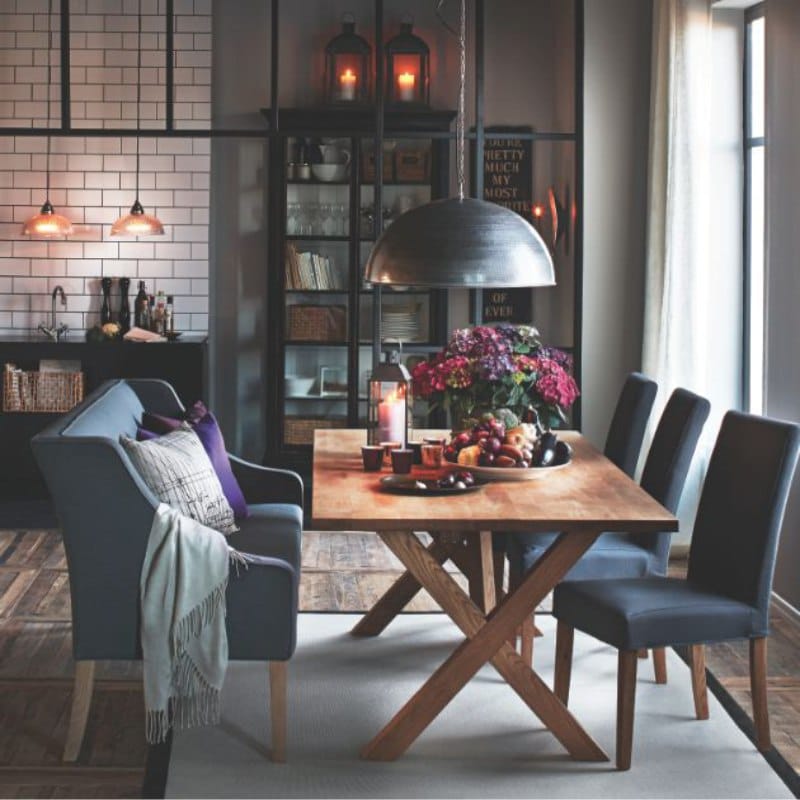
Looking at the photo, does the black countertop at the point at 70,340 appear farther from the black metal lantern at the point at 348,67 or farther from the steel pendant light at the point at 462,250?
the steel pendant light at the point at 462,250

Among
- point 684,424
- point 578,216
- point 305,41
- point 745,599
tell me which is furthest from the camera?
point 305,41

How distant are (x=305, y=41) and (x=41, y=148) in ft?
5.53

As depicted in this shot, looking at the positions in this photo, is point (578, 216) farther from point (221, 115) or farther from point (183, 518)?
point (183, 518)

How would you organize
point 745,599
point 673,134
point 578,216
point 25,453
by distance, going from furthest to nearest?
1. point 25,453
2. point 578,216
3. point 673,134
4. point 745,599

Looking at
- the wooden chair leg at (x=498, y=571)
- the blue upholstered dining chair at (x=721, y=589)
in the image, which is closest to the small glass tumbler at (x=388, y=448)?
the wooden chair leg at (x=498, y=571)

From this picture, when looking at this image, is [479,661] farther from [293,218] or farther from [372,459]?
[293,218]

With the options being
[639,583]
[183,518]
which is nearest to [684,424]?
[639,583]

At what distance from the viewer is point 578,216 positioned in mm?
6711

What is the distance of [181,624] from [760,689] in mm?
1597

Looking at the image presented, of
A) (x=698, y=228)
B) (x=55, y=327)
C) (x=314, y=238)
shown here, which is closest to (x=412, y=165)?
(x=314, y=238)

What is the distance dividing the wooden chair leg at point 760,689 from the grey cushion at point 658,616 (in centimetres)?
7

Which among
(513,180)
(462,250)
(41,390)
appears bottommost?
(41,390)

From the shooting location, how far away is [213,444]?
4.57 meters

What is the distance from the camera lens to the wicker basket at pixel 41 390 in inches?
291
